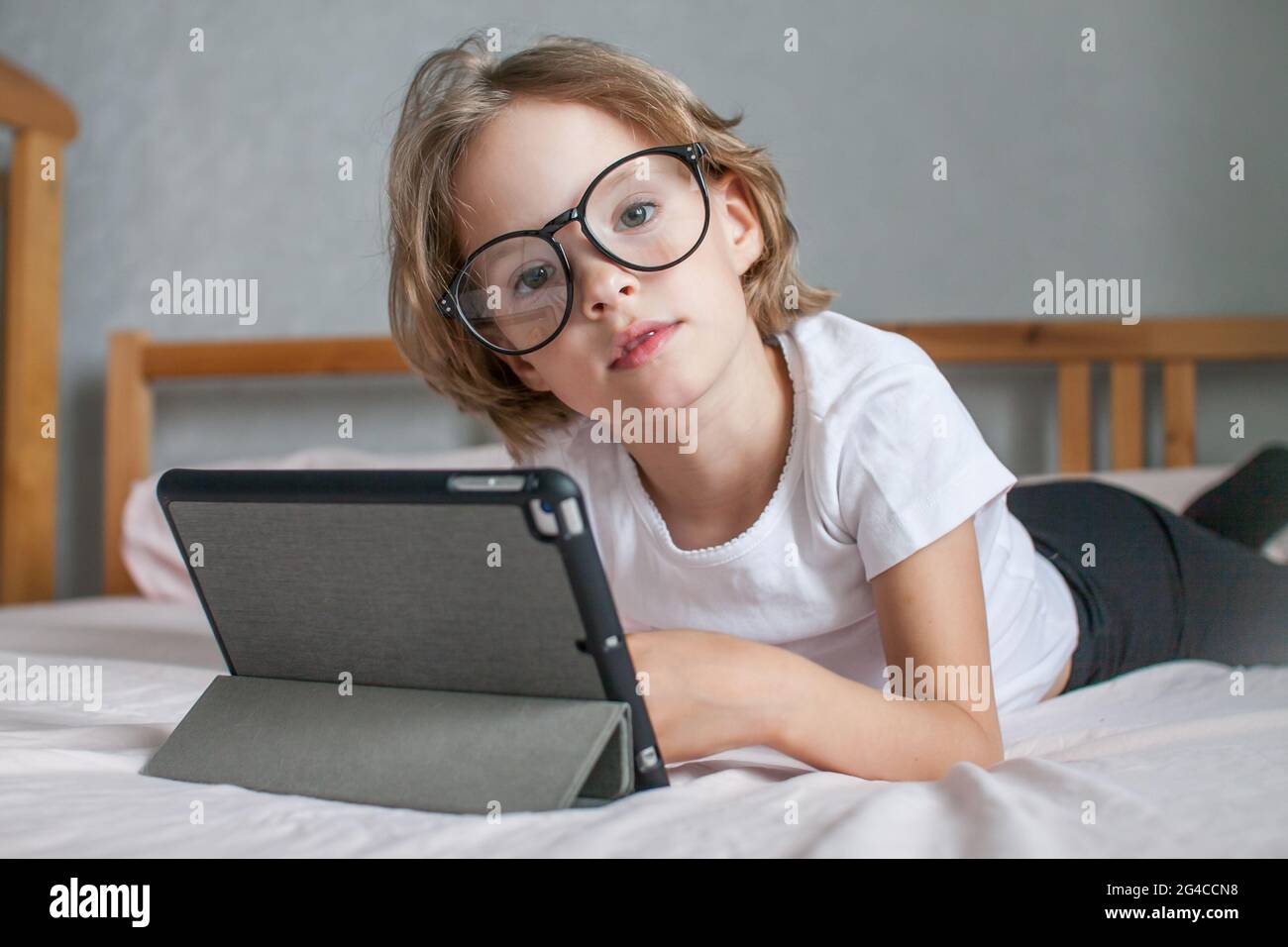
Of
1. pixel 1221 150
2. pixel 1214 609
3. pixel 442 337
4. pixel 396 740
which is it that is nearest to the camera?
pixel 396 740

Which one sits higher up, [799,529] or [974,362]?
[974,362]

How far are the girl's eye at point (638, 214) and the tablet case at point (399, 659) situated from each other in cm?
30

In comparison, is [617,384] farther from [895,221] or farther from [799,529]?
[895,221]

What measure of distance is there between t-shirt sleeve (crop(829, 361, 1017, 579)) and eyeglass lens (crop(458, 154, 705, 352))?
0.17 metres

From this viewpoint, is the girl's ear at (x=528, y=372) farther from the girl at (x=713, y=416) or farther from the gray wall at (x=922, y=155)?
the gray wall at (x=922, y=155)

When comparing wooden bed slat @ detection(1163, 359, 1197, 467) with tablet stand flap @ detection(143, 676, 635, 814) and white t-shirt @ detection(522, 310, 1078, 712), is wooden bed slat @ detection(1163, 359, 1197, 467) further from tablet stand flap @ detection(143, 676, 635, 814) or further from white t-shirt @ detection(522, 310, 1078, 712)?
tablet stand flap @ detection(143, 676, 635, 814)

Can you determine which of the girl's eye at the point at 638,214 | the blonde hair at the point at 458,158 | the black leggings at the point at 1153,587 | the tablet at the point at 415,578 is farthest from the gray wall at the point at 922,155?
the tablet at the point at 415,578

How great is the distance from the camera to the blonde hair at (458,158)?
0.80 metres

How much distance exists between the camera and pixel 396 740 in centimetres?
54

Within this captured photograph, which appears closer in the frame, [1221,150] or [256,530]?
[256,530]

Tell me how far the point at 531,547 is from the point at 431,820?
137mm

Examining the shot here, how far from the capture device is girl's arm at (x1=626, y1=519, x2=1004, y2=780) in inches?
22.7
